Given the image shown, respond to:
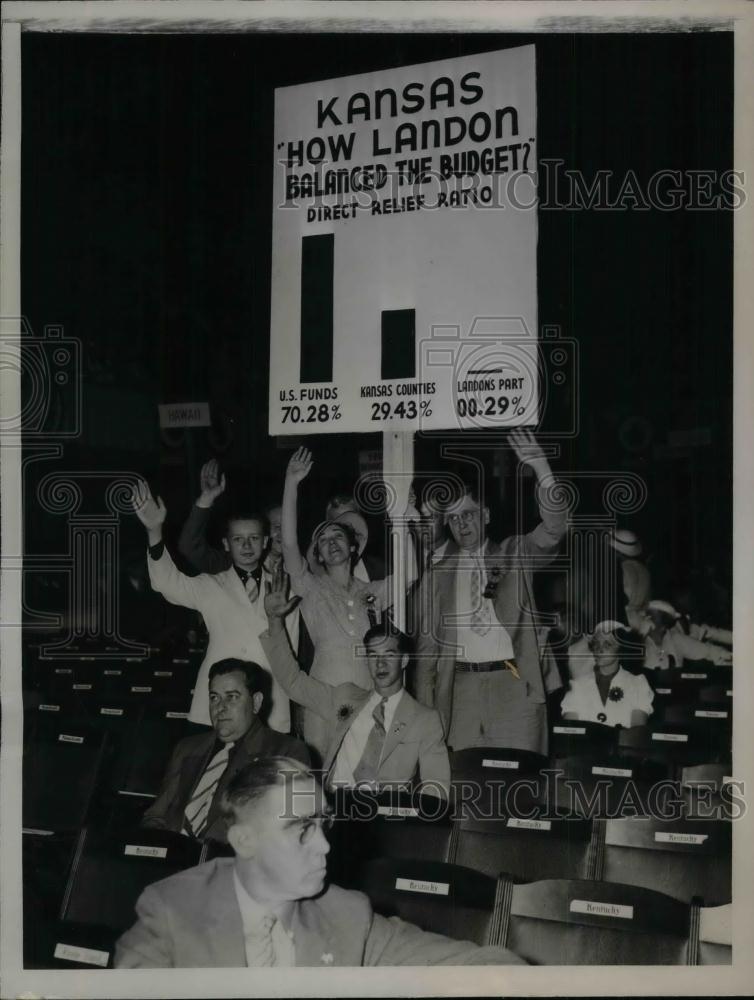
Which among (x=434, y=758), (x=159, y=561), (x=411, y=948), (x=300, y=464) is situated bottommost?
(x=411, y=948)

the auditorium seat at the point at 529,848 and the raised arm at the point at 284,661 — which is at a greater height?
the raised arm at the point at 284,661

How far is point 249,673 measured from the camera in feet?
10.4

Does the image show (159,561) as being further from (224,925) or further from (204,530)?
(224,925)

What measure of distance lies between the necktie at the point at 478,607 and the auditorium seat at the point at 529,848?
511mm

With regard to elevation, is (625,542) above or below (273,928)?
above

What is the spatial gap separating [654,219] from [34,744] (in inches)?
86.1

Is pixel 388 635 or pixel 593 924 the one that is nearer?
pixel 593 924

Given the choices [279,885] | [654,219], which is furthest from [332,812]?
[654,219]

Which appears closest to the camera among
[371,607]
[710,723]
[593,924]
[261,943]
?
[593,924]

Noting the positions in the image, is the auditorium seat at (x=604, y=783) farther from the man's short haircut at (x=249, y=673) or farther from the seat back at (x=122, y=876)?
the seat back at (x=122, y=876)

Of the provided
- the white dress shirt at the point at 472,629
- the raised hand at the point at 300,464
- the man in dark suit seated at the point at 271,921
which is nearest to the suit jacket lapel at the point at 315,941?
the man in dark suit seated at the point at 271,921

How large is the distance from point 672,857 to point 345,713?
94cm

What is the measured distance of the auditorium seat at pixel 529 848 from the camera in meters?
2.96

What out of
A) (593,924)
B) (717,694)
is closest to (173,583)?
(593,924)
